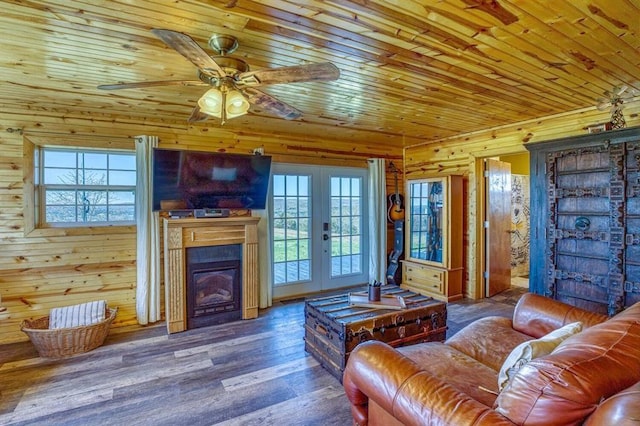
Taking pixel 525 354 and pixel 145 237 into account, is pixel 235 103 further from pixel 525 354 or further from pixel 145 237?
pixel 145 237

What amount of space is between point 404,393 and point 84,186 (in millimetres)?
3994

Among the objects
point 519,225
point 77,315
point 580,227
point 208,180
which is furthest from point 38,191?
point 519,225

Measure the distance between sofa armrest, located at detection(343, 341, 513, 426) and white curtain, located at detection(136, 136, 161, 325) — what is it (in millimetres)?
2974

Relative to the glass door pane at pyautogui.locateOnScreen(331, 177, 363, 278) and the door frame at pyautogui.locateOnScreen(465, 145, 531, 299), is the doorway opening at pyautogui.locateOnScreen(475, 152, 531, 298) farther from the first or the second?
the glass door pane at pyautogui.locateOnScreen(331, 177, 363, 278)

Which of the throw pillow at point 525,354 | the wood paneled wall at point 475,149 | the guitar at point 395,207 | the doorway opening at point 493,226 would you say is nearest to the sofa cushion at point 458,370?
the throw pillow at point 525,354

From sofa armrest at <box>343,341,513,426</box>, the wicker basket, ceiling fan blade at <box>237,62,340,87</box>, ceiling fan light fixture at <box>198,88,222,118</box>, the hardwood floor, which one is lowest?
the hardwood floor

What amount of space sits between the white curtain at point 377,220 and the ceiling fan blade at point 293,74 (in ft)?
11.6

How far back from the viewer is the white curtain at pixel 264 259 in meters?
4.51

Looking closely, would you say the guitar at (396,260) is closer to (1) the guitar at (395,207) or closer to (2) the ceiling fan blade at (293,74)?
(1) the guitar at (395,207)

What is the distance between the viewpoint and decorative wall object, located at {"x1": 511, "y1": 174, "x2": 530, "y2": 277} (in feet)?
20.5

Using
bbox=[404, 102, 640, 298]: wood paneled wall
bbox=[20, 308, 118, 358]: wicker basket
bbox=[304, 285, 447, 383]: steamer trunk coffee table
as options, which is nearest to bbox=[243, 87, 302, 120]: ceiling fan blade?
bbox=[304, 285, 447, 383]: steamer trunk coffee table

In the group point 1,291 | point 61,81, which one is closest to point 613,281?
point 61,81

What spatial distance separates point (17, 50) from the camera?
222 centimetres

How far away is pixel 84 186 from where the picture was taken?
3803mm
